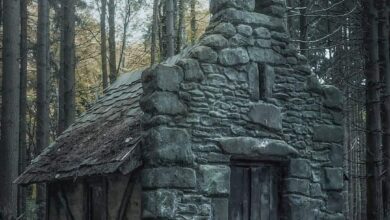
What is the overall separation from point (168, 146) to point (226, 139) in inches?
39.5

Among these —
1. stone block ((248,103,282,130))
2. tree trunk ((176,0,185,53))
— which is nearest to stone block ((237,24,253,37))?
stone block ((248,103,282,130))

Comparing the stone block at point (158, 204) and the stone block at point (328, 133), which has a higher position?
the stone block at point (328, 133)

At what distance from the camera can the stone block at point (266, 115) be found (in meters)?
9.06

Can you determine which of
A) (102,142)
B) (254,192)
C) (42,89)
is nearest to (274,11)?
(254,192)

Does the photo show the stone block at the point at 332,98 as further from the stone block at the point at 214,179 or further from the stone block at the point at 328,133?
the stone block at the point at 214,179

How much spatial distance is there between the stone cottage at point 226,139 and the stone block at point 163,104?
0.02m

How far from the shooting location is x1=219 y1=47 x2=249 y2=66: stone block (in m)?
8.91

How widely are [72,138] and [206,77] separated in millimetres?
4171

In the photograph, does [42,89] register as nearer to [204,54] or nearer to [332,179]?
[204,54]

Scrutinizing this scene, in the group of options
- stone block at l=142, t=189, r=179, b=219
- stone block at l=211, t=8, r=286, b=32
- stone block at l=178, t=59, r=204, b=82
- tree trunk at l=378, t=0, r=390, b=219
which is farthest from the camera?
tree trunk at l=378, t=0, r=390, b=219

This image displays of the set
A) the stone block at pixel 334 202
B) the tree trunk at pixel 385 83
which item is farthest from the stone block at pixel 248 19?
the stone block at pixel 334 202

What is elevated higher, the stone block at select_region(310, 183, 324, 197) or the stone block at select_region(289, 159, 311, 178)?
the stone block at select_region(289, 159, 311, 178)

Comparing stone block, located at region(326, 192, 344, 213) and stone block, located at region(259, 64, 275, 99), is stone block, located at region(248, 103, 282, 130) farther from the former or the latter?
stone block, located at region(326, 192, 344, 213)

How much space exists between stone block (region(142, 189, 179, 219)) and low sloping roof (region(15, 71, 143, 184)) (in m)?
0.49
